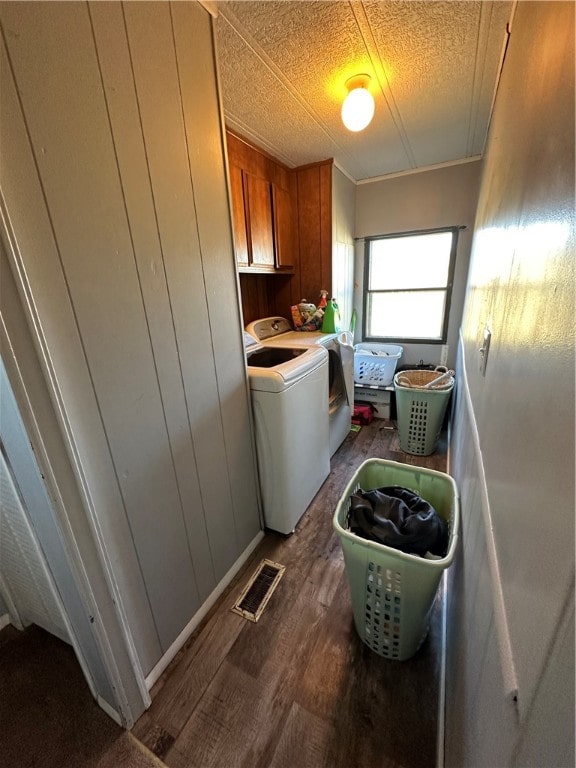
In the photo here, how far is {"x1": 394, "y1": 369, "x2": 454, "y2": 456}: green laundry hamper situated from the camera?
2.34m

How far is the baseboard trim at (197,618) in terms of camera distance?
1.12 meters

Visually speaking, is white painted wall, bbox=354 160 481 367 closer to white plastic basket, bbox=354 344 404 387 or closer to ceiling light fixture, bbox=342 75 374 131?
white plastic basket, bbox=354 344 404 387

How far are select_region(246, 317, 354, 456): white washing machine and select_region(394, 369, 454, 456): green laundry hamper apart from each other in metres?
0.45

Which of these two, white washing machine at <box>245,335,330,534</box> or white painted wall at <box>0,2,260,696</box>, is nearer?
white painted wall at <box>0,2,260,696</box>

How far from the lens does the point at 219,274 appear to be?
1252 millimetres

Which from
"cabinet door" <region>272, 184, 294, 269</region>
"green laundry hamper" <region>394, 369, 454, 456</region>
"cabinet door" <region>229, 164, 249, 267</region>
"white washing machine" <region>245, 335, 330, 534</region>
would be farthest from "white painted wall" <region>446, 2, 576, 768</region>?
"cabinet door" <region>272, 184, 294, 269</region>

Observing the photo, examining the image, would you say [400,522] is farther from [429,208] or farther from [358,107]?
[429,208]

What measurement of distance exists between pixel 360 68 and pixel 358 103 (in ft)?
Answer: 0.42

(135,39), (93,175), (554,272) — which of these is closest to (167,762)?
(554,272)

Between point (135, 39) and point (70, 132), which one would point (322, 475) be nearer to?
point (70, 132)

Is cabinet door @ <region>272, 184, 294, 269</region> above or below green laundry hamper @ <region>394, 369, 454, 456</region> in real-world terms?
above

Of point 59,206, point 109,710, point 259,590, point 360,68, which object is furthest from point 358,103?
point 109,710

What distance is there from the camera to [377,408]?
3.09 metres

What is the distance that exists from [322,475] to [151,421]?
4.55ft
